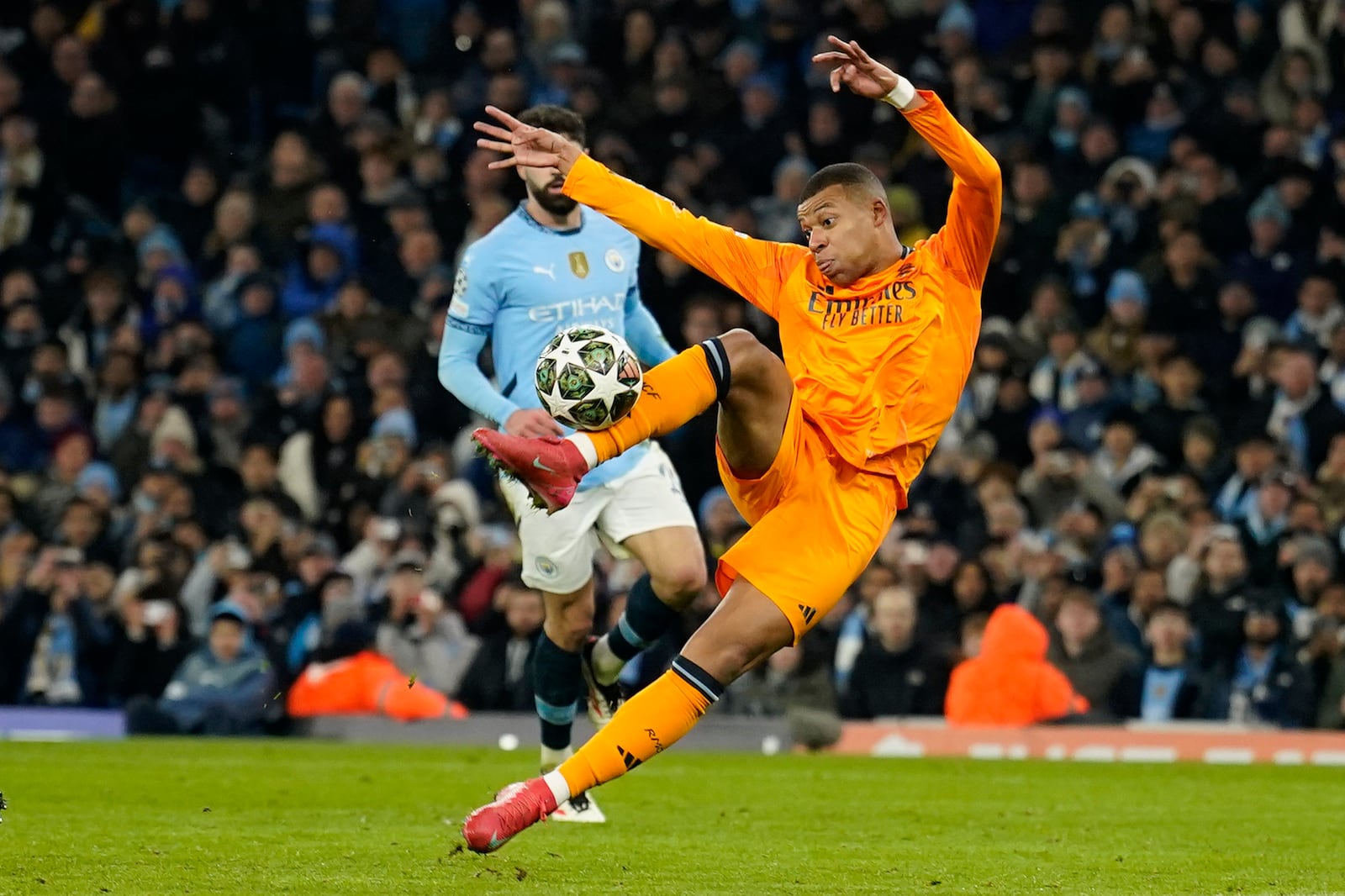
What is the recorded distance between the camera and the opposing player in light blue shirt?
9.27 meters

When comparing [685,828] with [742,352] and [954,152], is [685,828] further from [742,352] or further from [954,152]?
[954,152]

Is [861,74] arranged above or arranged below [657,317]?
above

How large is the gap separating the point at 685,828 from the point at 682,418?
2747mm

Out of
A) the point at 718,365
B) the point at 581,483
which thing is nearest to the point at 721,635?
the point at 718,365

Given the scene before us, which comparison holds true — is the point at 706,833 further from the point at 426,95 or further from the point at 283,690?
the point at 426,95

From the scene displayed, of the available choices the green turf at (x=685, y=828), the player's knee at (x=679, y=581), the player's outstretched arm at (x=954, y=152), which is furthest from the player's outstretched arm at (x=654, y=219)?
the green turf at (x=685, y=828)

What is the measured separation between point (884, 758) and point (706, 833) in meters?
4.91

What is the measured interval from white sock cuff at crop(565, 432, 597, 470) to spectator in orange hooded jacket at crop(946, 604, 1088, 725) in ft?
25.2

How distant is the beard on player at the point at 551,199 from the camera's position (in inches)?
365

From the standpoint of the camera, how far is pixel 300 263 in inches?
756

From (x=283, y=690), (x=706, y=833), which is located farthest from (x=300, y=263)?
(x=706, y=833)

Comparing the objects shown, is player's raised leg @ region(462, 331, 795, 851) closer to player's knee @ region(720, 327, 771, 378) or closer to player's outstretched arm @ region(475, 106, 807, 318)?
player's knee @ region(720, 327, 771, 378)

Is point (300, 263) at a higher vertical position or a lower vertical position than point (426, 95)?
lower

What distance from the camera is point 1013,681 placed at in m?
13.9
